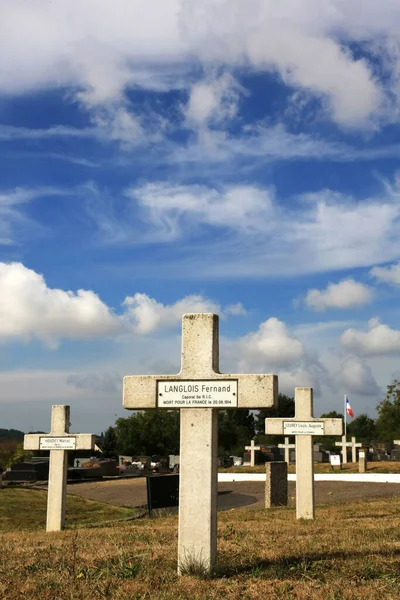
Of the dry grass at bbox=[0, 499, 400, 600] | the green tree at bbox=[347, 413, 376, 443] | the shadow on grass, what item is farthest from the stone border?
the green tree at bbox=[347, 413, 376, 443]

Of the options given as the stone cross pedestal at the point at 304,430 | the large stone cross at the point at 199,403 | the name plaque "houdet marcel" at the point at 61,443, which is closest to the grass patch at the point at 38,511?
the name plaque "houdet marcel" at the point at 61,443

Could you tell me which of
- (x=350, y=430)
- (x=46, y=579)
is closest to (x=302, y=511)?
(x=46, y=579)

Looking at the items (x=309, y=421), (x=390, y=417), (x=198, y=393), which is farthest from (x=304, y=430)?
(x=390, y=417)

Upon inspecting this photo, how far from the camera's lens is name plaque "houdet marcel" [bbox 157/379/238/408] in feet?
21.2

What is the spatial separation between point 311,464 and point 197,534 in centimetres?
817

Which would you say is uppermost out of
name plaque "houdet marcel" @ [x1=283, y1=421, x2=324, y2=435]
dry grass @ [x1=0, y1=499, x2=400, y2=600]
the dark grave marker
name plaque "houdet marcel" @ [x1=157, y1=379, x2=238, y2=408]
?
name plaque "houdet marcel" @ [x1=157, y1=379, x2=238, y2=408]

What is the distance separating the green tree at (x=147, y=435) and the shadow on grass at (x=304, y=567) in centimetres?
6195

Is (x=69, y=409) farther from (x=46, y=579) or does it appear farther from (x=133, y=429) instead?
(x=133, y=429)

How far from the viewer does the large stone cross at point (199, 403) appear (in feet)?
20.6

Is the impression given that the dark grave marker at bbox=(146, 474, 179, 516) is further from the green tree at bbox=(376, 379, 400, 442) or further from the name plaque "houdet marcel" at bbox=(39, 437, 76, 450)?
the green tree at bbox=(376, 379, 400, 442)

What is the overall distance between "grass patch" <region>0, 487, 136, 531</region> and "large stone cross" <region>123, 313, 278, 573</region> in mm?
9517

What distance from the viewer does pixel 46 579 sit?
5.61 m

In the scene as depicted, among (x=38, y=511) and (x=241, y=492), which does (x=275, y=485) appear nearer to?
(x=38, y=511)

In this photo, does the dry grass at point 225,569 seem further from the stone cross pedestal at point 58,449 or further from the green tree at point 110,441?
the green tree at point 110,441
